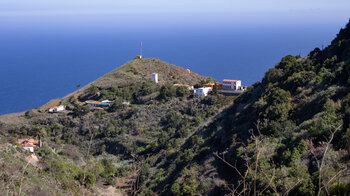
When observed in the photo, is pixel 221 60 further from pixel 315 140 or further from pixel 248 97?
pixel 315 140

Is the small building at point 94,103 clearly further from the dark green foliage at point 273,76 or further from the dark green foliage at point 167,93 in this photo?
the dark green foliage at point 273,76

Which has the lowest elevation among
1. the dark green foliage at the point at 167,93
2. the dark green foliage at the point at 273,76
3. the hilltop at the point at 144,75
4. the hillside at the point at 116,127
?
the hillside at the point at 116,127

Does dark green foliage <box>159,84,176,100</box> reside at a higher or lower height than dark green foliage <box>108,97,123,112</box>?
higher

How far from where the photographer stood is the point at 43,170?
14.7m

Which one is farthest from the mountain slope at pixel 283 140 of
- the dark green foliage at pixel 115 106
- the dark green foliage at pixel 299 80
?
the dark green foliage at pixel 115 106

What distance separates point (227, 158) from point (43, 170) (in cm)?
961

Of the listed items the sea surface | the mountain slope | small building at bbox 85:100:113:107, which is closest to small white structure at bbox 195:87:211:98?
small building at bbox 85:100:113:107

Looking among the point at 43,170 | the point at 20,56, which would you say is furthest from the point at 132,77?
the point at 20,56

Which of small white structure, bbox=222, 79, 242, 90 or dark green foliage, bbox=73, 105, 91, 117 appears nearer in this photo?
dark green foliage, bbox=73, 105, 91, 117

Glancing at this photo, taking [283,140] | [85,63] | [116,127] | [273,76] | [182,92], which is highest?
[85,63]

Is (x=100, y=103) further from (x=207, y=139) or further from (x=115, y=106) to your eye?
(x=207, y=139)

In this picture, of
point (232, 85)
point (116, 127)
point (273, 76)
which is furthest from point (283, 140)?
point (232, 85)

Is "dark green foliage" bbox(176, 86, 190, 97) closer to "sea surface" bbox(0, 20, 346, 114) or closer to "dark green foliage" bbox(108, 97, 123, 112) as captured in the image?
"dark green foliage" bbox(108, 97, 123, 112)

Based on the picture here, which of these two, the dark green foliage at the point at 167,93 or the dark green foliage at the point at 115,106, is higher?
the dark green foliage at the point at 167,93
